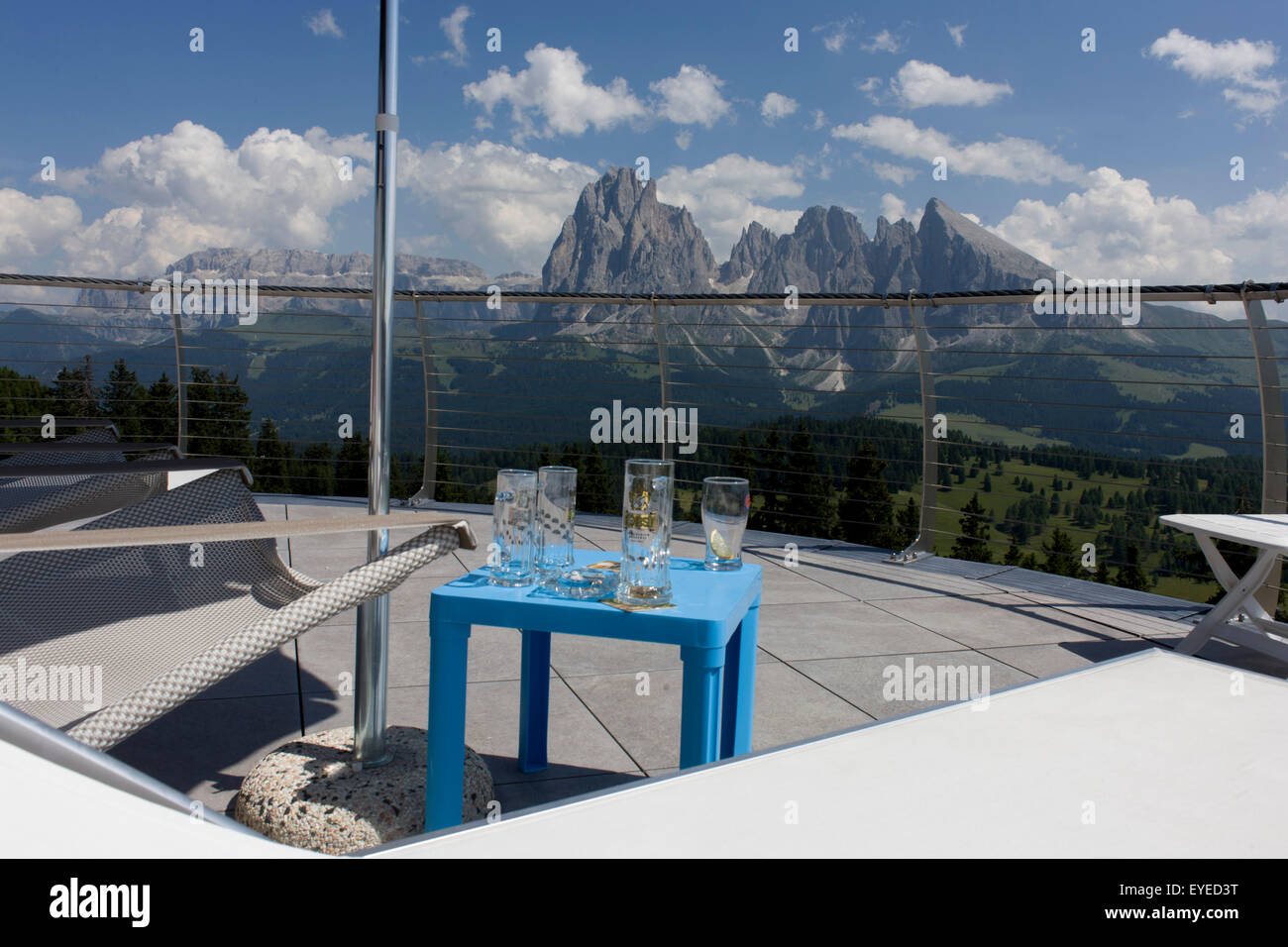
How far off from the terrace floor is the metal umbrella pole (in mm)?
365

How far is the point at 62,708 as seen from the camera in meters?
1.40

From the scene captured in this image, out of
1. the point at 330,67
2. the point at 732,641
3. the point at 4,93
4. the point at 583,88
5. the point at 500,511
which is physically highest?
the point at 583,88

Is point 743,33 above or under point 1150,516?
above

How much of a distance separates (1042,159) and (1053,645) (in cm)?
10803

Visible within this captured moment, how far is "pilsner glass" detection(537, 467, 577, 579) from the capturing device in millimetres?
1759

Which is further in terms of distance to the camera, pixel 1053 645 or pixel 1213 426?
pixel 1213 426

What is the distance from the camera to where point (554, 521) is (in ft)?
5.79

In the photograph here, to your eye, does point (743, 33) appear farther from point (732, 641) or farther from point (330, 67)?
point (732, 641)

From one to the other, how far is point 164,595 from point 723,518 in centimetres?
129

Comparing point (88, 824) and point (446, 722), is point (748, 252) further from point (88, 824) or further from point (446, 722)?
point (88, 824)

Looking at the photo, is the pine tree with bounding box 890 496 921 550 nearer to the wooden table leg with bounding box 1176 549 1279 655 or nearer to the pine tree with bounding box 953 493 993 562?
the pine tree with bounding box 953 493 993 562

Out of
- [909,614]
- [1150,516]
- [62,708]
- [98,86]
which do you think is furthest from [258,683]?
[98,86]

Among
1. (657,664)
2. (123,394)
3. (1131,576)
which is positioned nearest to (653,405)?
(657,664)

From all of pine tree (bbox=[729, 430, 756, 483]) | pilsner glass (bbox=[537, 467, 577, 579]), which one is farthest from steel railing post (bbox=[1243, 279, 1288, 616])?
pilsner glass (bbox=[537, 467, 577, 579])
